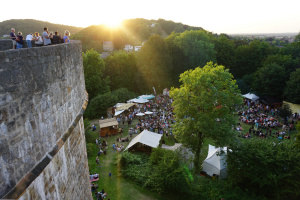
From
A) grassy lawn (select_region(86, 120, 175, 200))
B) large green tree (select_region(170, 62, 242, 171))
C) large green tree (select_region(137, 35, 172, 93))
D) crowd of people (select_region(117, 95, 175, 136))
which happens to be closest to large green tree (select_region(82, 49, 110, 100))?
large green tree (select_region(137, 35, 172, 93))

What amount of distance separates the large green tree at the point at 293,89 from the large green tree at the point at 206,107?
18384 millimetres

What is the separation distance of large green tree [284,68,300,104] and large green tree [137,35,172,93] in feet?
57.3

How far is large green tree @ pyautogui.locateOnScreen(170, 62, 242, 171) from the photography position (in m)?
13.7

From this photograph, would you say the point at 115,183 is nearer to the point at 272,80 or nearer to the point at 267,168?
the point at 267,168

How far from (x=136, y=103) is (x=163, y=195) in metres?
17.2

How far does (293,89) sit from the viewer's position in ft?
94.6

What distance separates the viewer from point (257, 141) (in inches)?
554

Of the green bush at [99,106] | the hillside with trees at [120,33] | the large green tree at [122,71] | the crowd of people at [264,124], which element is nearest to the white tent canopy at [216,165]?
the crowd of people at [264,124]

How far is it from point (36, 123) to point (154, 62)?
104ft

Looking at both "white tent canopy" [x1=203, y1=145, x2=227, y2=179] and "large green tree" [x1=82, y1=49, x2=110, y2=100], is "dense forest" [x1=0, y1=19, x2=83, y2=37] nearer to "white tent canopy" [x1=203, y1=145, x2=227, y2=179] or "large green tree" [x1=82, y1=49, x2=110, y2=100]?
"large green tree" [x1=82, y1=49, x2=110, y2=100]

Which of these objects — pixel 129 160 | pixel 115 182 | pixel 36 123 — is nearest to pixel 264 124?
pixel 129 160

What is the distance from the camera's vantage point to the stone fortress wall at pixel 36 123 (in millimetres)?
3156

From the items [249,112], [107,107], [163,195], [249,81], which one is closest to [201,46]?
[249,81]

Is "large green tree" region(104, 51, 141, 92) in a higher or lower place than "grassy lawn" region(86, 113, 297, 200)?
higher
